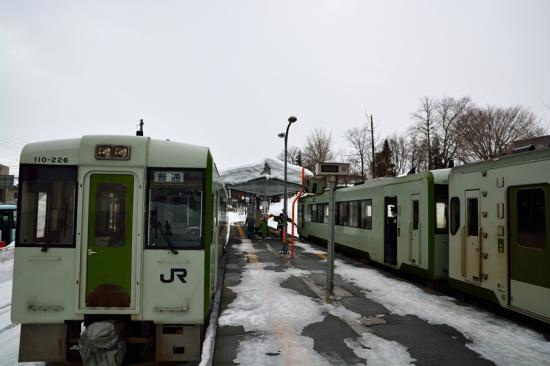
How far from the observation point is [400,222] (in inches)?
442

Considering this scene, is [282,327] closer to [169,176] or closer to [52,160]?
[169,176]

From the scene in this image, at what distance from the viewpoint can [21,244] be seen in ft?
15.6

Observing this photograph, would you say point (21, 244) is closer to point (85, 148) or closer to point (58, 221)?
point (58, 221)

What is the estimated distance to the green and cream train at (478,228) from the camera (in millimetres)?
6270

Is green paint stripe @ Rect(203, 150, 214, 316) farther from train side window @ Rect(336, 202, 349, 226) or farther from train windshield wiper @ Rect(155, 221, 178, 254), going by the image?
train side window @ Rect(336, 202, 349, 226)

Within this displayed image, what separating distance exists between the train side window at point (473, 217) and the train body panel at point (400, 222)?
1621 millimetres

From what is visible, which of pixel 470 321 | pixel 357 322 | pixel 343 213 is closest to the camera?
pixel 357 322

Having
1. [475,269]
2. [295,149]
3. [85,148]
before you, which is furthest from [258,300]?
[295,149]

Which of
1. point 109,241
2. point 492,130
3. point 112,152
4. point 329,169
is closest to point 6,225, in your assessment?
point 329,169

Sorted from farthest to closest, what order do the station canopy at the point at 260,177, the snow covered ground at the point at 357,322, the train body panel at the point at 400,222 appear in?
the station canopy at the point at 260,177
the train body panel at the point at 400,222
the snow covered ground at the point at 357,322

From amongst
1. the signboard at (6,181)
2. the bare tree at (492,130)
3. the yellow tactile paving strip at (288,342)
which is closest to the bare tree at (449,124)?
the bare tree at (492,130)

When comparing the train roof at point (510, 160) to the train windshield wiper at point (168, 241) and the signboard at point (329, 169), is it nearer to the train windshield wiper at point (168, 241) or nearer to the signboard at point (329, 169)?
the signboard at point (329, 169)

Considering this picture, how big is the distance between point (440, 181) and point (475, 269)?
2.79m

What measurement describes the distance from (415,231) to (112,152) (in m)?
8.04
